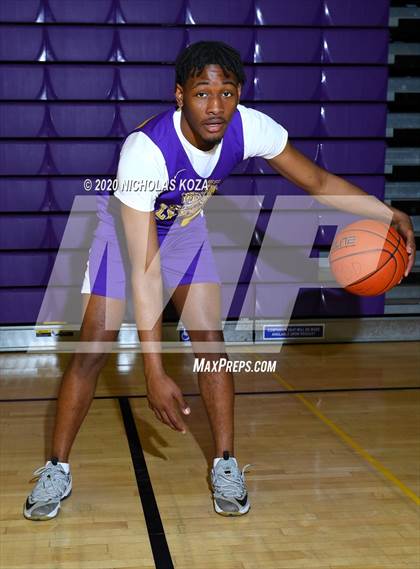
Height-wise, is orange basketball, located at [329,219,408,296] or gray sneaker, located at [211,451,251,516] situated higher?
orange basketball, located at [329,219,408,296]

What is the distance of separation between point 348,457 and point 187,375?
1534 mm

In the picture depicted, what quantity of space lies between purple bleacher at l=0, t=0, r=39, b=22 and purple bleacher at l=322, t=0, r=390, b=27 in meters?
1.90

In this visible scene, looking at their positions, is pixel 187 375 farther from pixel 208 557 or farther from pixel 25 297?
pixel 208 557

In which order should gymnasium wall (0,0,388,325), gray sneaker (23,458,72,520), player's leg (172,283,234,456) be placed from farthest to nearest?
gymnasium wall (0,0,388,325) → player's leg (172,283,234,456) → gray sneaker (23,458,72,520)

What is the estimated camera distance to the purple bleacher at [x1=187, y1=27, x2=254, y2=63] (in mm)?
4996

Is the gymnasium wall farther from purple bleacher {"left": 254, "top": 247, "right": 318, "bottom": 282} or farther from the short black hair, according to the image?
the short black hair

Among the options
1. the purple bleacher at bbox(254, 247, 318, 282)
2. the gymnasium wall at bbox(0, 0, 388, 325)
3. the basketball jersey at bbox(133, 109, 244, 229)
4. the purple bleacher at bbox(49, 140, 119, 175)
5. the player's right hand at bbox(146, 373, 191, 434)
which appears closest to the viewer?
the player's right hand at bbox(146, 373, 191, 434)

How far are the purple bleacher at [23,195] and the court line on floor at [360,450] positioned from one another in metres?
2.08

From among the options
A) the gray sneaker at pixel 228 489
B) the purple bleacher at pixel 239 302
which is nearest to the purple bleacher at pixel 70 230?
the purple bleacher at pixel 239 302

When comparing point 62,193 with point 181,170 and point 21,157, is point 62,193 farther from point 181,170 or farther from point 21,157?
point 181,170

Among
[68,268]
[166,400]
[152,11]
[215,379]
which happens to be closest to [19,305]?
[68,268]

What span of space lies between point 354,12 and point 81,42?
1.82 metres

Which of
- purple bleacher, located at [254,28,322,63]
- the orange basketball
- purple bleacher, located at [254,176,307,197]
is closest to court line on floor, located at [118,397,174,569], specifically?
the orange basketball

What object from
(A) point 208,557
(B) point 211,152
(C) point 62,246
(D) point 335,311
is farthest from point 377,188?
(A) point 208,557
